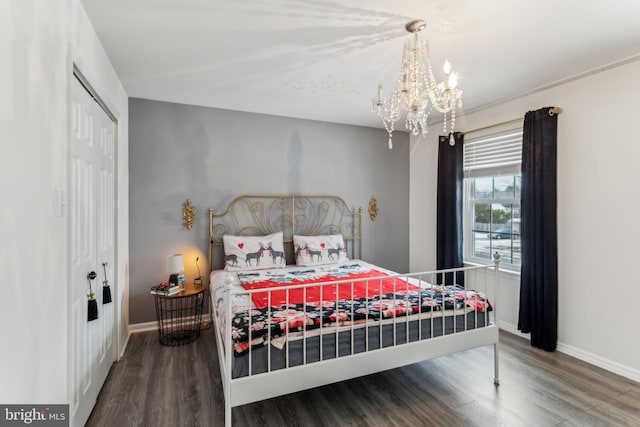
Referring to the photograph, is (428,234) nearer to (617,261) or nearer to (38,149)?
(617,261)

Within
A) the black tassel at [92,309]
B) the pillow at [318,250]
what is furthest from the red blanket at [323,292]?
the black tassel at [92,309]

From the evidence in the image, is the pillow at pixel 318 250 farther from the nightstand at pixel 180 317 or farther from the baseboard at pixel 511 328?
the baseboard at pixel 511 328

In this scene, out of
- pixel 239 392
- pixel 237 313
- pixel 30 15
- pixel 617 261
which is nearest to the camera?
pixel 30 15

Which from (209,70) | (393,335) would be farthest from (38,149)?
(393,335)

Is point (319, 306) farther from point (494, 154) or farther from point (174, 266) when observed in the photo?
point (494, 154)

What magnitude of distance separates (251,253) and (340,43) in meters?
2.22

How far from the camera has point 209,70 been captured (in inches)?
104

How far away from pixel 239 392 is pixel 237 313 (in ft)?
1.46

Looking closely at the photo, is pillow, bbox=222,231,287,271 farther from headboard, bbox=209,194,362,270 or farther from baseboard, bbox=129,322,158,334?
baseboard, bbox=129,322,158,334

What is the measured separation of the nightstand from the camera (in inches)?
122

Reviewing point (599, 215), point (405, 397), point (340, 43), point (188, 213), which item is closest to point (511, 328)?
point (599, 215)

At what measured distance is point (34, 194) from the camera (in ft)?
3.95

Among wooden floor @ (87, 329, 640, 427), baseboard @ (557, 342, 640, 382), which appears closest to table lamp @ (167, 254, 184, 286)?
wooden floor @ (87, 329, 640, 427)

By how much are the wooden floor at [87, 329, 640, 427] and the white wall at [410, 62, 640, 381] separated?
0.91 ft
